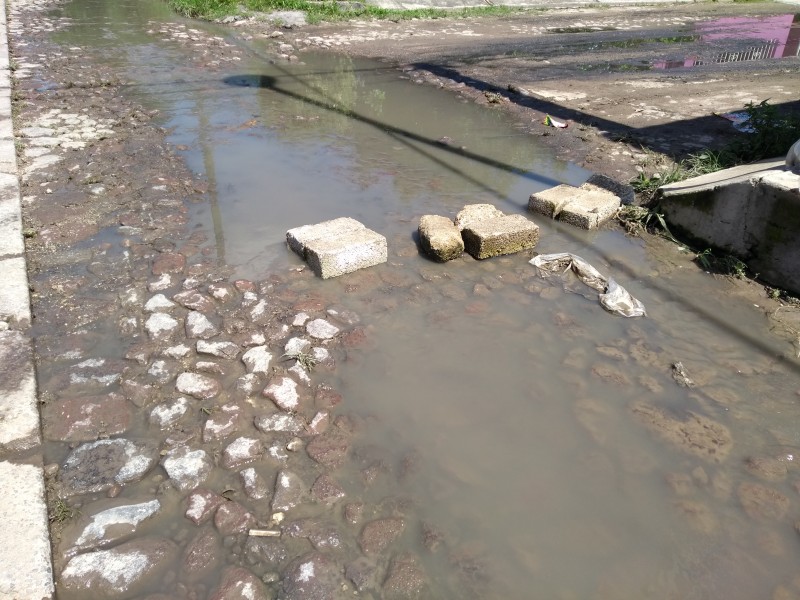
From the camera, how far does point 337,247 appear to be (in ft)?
12.8

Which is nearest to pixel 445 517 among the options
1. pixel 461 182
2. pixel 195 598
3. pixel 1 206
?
pixel 195 598

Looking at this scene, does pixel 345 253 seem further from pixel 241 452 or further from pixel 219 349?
pixel 241 452

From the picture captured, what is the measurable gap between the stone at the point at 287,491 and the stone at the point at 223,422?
38 centimetres

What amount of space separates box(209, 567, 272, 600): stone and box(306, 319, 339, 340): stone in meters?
1.47

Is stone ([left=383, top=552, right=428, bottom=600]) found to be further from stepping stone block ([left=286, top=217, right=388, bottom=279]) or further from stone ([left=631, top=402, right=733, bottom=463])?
stepping stone block ([left=286, top=217, right=388, bottom=279])

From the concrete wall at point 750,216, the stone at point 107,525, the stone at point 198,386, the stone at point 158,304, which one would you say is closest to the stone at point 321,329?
the stone at point 198,386

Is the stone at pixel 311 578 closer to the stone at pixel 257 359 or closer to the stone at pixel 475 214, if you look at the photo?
the stone at pixel 257 359

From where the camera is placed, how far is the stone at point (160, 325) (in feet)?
10.9

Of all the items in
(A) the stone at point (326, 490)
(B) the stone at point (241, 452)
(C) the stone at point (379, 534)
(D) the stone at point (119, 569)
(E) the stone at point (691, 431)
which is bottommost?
(D) the stone at point (119, 569)

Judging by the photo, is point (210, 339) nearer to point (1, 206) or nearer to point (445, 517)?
point (445, 517)

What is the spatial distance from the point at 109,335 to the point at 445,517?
2182 millimetres

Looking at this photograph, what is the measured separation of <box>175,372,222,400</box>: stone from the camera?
9.61 feet

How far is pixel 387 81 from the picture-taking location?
888 centimetres

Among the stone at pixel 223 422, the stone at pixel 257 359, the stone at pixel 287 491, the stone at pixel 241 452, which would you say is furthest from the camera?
the stone at pixel 257 359
